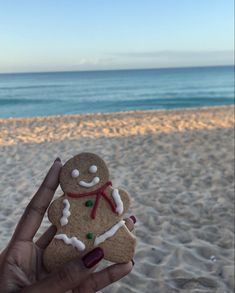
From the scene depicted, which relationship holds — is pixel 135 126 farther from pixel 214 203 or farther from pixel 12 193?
pixel 12 193

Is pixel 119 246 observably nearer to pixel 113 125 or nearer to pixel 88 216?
pixel 88 216

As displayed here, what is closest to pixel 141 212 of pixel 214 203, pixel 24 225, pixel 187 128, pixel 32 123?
pixel 214 203

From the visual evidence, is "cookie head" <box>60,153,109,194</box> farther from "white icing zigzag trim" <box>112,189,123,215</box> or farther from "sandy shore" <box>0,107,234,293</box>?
"sandy shore" <box>0,107,234,293</box>

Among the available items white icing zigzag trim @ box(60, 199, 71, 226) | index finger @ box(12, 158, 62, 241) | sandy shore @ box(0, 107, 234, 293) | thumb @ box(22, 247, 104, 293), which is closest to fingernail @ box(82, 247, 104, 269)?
thumb @ box(22, 247, 104, 293)

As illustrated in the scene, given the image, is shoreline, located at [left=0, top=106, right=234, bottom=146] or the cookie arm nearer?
the cookie arm

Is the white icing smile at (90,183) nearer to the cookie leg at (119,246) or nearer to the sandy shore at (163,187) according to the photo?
the cookie leg at (119,246)

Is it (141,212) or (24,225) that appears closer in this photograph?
(24,225)

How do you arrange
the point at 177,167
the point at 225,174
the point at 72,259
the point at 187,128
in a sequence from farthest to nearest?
the point at 187,128
the point at 177,167
the point at 225,174
the point at 72,259
